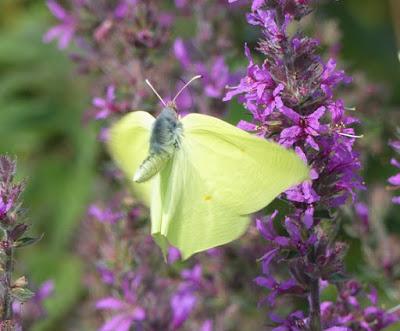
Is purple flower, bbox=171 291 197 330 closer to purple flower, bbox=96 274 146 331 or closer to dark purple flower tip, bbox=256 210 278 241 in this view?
purple flower, bbox=96 274 146 331

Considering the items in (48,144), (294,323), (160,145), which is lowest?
(48,144)

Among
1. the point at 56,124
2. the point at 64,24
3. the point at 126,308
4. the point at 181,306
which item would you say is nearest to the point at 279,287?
the point at 181,306

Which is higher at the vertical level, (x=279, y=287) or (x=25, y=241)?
(x=25, y=241)

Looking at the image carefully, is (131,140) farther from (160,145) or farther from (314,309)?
(314,309)

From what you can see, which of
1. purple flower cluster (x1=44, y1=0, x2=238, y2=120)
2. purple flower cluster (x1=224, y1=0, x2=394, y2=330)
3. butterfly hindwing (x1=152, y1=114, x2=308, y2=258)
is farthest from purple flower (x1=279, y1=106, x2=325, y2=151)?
purple flower cluster (x1=44, y1=0, x2=238, y2=120)

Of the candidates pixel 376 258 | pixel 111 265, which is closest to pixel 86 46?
pixel 111 265

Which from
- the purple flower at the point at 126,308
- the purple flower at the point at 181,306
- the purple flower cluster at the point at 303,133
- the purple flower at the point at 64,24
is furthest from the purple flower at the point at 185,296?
the purple flower at the point at 64,24

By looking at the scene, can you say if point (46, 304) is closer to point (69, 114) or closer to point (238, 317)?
point (69, 114)

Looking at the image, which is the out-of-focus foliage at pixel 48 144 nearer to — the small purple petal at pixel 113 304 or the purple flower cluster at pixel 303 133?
the small purple petal at pixel 113 304
